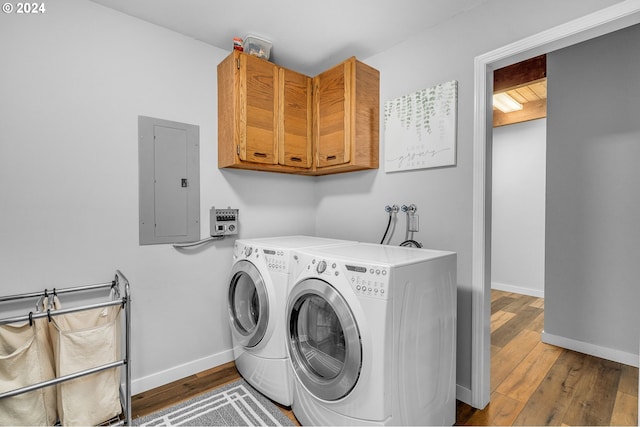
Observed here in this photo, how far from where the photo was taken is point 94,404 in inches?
59.9

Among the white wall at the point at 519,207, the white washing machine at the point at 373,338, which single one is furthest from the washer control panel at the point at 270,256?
the white wall at the point at 519,207

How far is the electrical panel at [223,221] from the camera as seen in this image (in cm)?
224

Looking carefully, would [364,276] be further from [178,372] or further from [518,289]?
[518,289]

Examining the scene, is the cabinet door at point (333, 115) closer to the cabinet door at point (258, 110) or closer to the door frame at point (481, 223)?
the cabinet door at point (258, 110)

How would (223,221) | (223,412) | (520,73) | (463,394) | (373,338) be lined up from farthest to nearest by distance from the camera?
(520,73) < (223,221) < (463,394) < (223,412) < (373,338)

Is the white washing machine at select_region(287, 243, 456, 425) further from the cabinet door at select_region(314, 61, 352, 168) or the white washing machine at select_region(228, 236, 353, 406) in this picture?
the cabinet door at select_region(314, 61, 352, 168)

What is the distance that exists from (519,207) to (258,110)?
3826 millimetres

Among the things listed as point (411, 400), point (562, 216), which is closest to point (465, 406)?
point (411, 400)

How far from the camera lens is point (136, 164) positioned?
1918 millimetres

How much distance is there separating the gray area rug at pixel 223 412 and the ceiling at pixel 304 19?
2.43m

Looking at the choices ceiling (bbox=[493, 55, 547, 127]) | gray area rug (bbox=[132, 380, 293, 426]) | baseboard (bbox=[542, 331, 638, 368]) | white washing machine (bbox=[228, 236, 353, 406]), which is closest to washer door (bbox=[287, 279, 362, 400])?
white washing machine (bbox=[228, 236, 353, 406])

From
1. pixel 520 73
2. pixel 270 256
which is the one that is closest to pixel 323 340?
pixel 270 256

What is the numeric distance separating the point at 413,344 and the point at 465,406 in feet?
2.84

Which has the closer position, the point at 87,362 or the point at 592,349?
the point at 87,362
